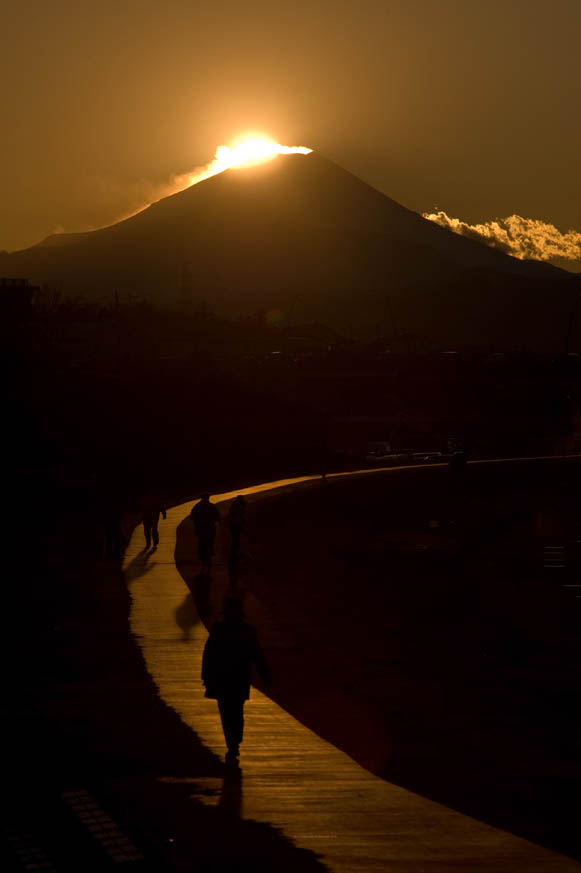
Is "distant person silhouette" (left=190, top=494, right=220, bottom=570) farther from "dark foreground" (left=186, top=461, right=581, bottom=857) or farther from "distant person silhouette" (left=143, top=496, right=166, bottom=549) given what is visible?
"distant person silhouette" (left=143, top=496, right=166, bottom=549)

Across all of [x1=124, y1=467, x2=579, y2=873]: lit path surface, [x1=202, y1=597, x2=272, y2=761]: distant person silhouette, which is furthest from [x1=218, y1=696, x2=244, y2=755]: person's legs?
[x1=124, y1=467, x2=579, y2=873]: lit path surface

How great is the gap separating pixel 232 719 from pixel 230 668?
0.41 meters

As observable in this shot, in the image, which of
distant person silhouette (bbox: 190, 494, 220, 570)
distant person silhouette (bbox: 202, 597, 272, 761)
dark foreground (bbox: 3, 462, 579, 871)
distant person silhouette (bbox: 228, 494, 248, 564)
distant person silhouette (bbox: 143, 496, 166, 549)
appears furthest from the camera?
distant person silhouette (bbox: 143, 496, 166, 549)

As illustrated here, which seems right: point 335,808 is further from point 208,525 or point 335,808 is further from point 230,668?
point 208,525

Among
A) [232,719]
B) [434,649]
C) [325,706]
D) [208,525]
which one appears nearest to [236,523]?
[208,525]

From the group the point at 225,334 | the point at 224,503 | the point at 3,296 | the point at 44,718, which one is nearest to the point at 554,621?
the point at 44,718

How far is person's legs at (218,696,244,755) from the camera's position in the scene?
1103cm

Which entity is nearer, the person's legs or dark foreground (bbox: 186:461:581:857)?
the person's legs

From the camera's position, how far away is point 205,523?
24.4 m

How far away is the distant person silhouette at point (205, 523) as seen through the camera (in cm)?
2419

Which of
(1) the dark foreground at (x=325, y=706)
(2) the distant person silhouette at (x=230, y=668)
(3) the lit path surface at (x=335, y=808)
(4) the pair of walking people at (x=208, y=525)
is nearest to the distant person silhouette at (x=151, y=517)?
(1) the dark foreground at (x=325, y=706)

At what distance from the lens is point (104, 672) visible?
15641mm

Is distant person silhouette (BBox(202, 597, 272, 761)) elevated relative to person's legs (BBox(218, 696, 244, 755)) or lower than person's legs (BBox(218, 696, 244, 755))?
elevated

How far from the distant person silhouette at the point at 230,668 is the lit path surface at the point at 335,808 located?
0.32 metres
